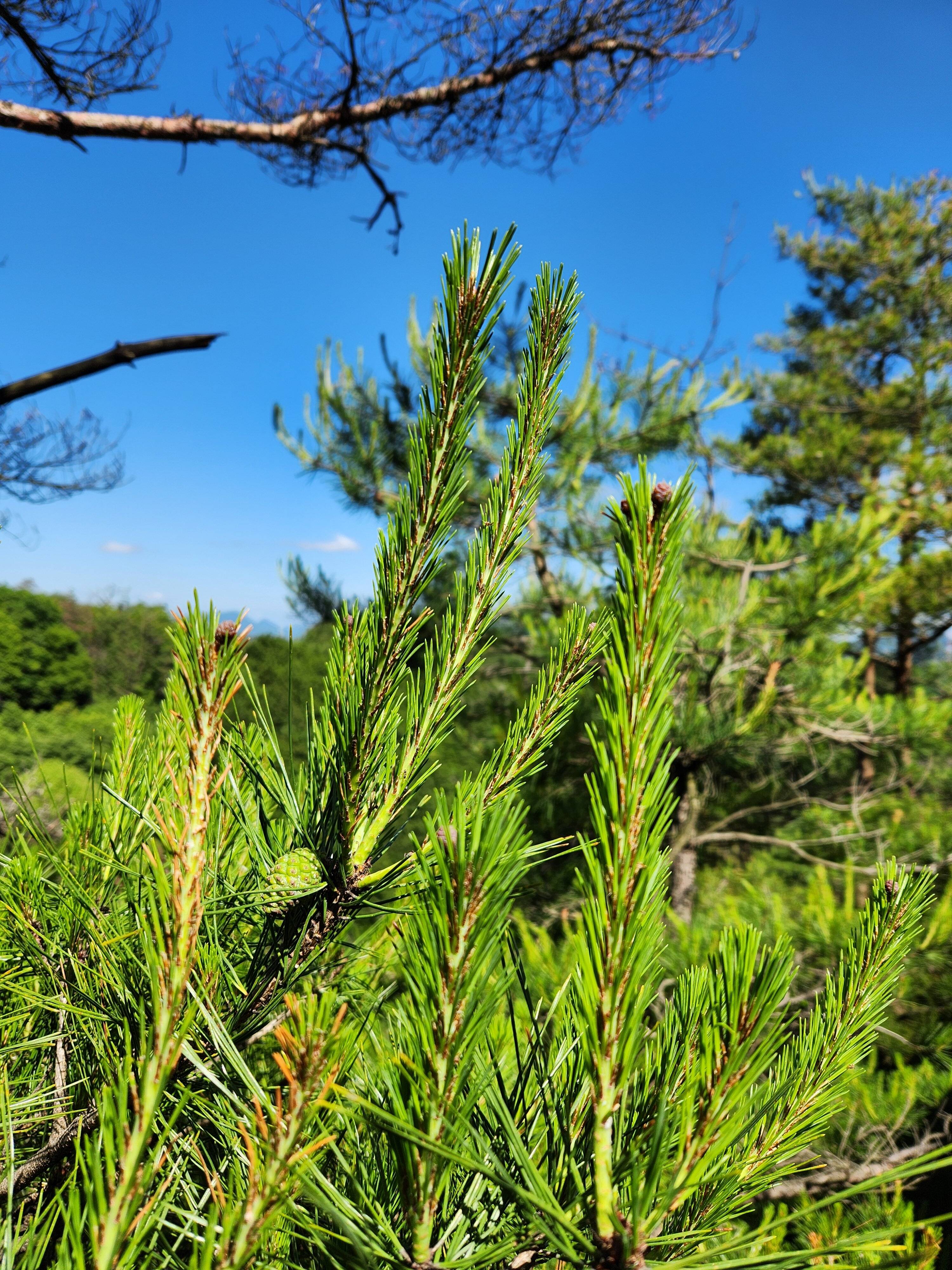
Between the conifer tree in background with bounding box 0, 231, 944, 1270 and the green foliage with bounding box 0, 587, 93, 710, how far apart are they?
4434 millimetres

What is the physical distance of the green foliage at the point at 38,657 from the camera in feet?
15.2

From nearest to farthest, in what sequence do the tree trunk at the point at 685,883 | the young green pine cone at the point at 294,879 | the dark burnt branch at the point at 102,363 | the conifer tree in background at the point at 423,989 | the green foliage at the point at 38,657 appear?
the conifer tree in background at the point at 423,989 < the young green pine cone at the point at 294,879 < the dark burnt branch at the point at 102,363 < the tree trunk at the point at 685,883 < the green foliage at the point at 38,657

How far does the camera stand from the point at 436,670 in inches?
19.1

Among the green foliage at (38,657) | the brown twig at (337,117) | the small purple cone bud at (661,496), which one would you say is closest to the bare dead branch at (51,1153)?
the small purple cone bud at (661,496)

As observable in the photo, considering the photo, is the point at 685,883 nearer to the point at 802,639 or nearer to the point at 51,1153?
the point at 802,639

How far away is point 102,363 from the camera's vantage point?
1.53m

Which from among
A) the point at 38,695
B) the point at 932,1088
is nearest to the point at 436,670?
the point at 932,1088

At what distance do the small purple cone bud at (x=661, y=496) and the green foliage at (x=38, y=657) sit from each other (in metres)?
4.74

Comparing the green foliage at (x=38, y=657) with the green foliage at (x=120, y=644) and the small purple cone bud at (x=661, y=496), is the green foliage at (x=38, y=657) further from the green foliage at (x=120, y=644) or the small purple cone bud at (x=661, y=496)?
the small purple cone bud at (x=661, y=496)

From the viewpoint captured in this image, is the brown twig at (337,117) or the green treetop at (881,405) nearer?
the brown twig at (337,117)

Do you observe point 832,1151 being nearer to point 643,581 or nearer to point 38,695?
point 643,581

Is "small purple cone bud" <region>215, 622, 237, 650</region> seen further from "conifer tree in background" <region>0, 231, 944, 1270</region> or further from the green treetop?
the green treetop

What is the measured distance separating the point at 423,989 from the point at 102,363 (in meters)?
1.71

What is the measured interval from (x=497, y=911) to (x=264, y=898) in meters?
0.21
